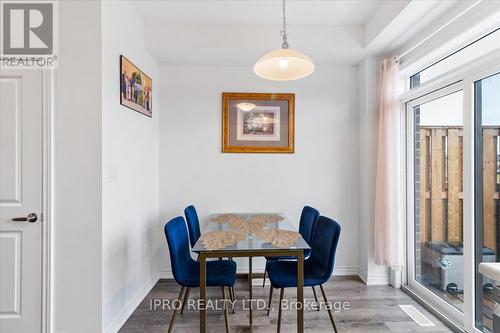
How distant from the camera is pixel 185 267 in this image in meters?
2.16

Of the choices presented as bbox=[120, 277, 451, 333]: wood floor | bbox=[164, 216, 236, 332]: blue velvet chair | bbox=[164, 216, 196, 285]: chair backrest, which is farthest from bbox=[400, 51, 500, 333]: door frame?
bbox=[164, 216, 196, 285]: chair backrest

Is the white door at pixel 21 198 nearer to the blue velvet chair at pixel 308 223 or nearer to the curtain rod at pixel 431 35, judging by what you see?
the blue velvet chair at pixel 308 223

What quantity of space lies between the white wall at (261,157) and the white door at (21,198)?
1.41 m

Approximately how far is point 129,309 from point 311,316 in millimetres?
1654

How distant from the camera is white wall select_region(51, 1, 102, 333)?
75.2 inches

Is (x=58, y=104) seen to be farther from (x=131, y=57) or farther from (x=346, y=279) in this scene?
(x=346, y=279)

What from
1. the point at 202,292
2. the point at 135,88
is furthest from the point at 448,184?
the point at 135,88

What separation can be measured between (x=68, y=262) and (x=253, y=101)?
2.46 meters

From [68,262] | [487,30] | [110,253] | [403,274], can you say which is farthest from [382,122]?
[68,262]

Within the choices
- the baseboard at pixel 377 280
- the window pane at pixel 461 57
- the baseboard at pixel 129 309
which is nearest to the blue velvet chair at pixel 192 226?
Answer: the baseboard at pixel 129 309

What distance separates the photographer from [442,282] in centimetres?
245

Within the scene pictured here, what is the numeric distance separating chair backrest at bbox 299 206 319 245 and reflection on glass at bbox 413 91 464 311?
114 cm

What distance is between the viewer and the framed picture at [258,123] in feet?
10.6

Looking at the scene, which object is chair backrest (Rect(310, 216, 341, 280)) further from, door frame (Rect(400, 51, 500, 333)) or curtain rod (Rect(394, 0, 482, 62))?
→ curtain rod (Rect(394, 0, 482, 62))
